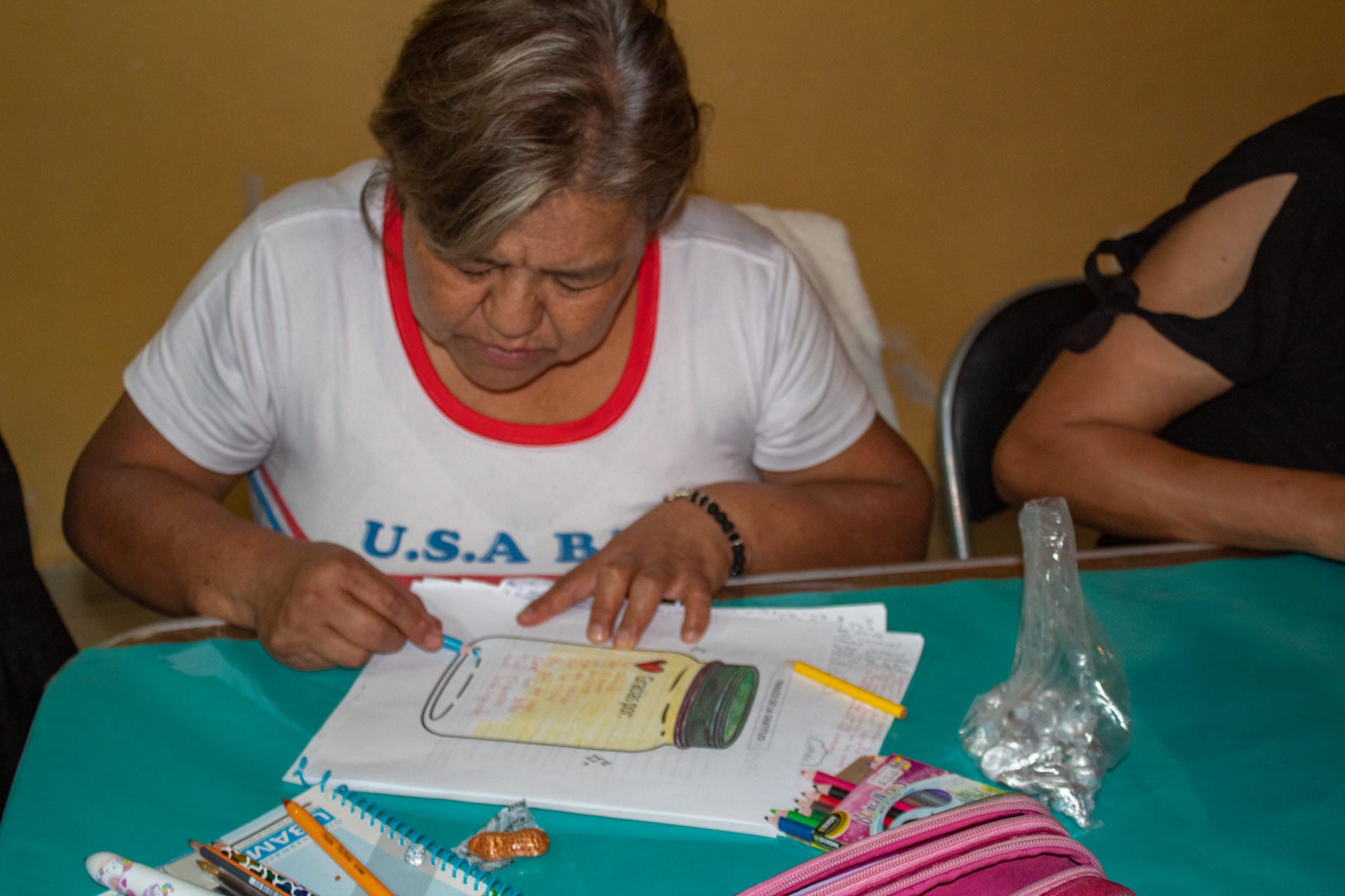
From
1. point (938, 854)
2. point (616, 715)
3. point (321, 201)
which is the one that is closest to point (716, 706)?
point (616, 715)

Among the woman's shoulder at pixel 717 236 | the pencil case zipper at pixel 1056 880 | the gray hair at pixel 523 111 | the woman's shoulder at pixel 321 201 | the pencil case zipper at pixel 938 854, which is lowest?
the pencil case zipper at pixel 1056 880

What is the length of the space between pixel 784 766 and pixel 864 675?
0.49 feet

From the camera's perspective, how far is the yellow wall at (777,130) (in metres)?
2.26

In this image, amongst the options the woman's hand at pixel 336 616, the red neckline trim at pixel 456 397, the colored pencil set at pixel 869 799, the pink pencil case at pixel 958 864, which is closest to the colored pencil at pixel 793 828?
the colored pencil set at pixel 869 799

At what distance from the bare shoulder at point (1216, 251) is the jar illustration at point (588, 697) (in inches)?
27.7

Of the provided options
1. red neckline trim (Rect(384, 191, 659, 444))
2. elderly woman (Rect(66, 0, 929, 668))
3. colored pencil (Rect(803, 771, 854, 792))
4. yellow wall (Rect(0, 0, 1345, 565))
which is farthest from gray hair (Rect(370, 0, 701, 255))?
yellow wall (Rect(0, 0, 1345, 565))

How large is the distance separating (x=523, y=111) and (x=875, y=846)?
2.14ft

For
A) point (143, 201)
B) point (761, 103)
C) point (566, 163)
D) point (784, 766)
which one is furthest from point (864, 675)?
point (143, 201)

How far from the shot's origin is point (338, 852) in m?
0.78

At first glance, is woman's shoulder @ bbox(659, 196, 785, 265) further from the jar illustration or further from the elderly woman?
the jar illustration

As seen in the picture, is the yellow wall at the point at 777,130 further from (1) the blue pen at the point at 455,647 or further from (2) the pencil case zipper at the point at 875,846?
(2) the pencil case zipper at the point at 875,846

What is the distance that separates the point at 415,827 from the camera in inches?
32.5

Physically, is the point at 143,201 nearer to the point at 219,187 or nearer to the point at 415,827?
the point at 219,187

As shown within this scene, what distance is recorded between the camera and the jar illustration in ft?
3.01
